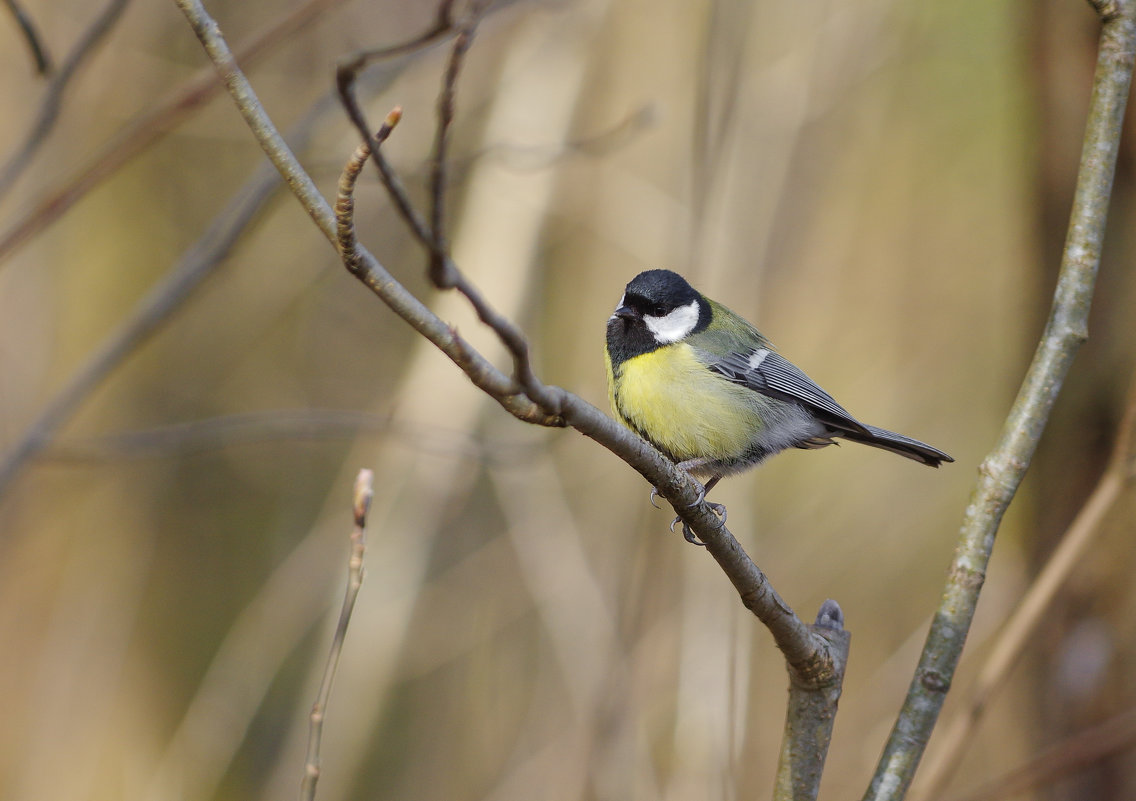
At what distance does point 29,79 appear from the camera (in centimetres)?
352

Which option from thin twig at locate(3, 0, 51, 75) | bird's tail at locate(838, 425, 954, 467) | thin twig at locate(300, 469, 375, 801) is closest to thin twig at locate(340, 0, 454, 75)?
thin twig at locate(300, 469, 375, 801)

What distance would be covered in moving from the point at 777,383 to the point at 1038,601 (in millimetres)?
1071

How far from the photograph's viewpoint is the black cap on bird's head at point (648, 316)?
8.59 ft

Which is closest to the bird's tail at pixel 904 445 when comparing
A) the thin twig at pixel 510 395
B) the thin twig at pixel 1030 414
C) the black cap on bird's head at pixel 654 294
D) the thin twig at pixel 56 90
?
the black cap on bird's head at pixel 654 294

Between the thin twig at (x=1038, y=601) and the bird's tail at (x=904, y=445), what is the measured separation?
53 centimetres

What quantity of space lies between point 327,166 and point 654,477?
187cm

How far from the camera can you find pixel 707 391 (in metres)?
2.55

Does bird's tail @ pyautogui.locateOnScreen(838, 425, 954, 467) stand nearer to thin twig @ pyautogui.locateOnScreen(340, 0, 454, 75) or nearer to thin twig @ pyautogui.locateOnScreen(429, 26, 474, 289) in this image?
thin twig @ pyautogui.locateOnScreen(340, 0, 454, 75)

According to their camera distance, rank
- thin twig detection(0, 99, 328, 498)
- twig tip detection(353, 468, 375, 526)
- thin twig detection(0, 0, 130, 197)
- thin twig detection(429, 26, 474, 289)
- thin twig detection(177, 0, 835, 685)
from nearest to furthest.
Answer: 1. thin twig detection(429, 26, 474, 289)
2. thin twig detection(177, 0, 835, 685)
3. twig tip detection(353, 468, 375, 526)
4. thin twig detection(0, 0, 130, 197)
5. thin twig detection(0, 99, 328, 498)

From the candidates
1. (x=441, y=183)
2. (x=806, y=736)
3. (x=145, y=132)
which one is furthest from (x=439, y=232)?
(x=145, y=132)

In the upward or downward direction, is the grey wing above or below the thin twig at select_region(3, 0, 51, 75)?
below

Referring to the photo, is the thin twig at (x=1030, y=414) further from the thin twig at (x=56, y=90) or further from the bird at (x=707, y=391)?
the thin twig at (x=56, y=90)

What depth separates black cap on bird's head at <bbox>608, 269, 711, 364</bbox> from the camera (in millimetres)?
2617

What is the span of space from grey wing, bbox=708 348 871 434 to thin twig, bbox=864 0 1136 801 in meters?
1.03
